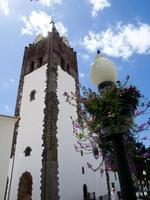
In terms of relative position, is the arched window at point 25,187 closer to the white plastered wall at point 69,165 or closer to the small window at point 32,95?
the white plastered wall at point 69,165

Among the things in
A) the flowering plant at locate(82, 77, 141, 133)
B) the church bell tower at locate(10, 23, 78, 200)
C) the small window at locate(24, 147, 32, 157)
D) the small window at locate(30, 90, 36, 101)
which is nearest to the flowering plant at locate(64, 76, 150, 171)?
the flowering plant at locate(82, 77, 141, 133)

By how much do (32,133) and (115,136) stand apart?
13285 mm

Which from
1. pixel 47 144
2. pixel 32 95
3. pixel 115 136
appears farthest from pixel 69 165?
pixel 115 136

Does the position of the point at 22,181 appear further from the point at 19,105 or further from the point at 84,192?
the point at 19,105

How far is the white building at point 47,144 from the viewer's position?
12883 millimetres

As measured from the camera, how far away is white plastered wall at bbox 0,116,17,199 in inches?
328

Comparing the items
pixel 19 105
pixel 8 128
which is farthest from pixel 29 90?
pixel 8 128

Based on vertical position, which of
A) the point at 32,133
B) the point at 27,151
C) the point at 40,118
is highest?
the point at 40,118

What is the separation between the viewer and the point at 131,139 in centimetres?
326

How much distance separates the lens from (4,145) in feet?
30.2

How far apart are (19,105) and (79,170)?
8.03 metres

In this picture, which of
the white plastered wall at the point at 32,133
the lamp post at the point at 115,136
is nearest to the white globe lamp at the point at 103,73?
the lamp post at the point at 115,136

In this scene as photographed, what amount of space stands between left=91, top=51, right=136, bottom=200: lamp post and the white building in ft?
35.4

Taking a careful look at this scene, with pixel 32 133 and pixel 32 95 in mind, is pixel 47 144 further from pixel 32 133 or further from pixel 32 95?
pixel 32 95
